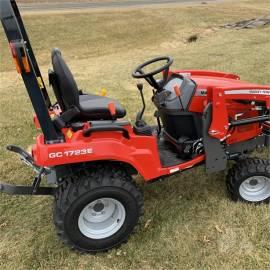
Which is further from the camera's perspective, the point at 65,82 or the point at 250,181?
the point at 250,181

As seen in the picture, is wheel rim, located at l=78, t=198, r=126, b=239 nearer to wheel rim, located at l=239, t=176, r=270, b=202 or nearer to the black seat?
the black seat

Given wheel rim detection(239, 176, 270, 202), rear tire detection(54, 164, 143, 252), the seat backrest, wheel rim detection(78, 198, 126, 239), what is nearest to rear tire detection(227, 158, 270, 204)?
Result: wheel rim detection(239, 176, 270, 202)

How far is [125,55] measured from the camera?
40.4 feet

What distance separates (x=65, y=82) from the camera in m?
2.83

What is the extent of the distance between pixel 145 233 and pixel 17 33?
1.87 m

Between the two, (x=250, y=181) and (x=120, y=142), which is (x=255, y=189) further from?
(x=120, y=142)

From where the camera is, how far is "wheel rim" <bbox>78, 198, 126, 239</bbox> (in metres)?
2.95

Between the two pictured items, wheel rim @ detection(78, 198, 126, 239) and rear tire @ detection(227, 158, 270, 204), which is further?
rear tire @ detection(227, 158, 270, 204)

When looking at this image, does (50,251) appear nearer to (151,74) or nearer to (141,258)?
(141,258)

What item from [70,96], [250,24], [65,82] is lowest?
[250,24]

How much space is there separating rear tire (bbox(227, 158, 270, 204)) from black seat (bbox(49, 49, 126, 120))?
1.16m

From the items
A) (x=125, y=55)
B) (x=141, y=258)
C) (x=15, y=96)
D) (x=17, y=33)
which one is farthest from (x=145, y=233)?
(x=125, y=55)

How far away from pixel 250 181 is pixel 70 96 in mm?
1793

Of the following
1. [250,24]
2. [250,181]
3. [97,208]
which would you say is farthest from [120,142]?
[250,24]
